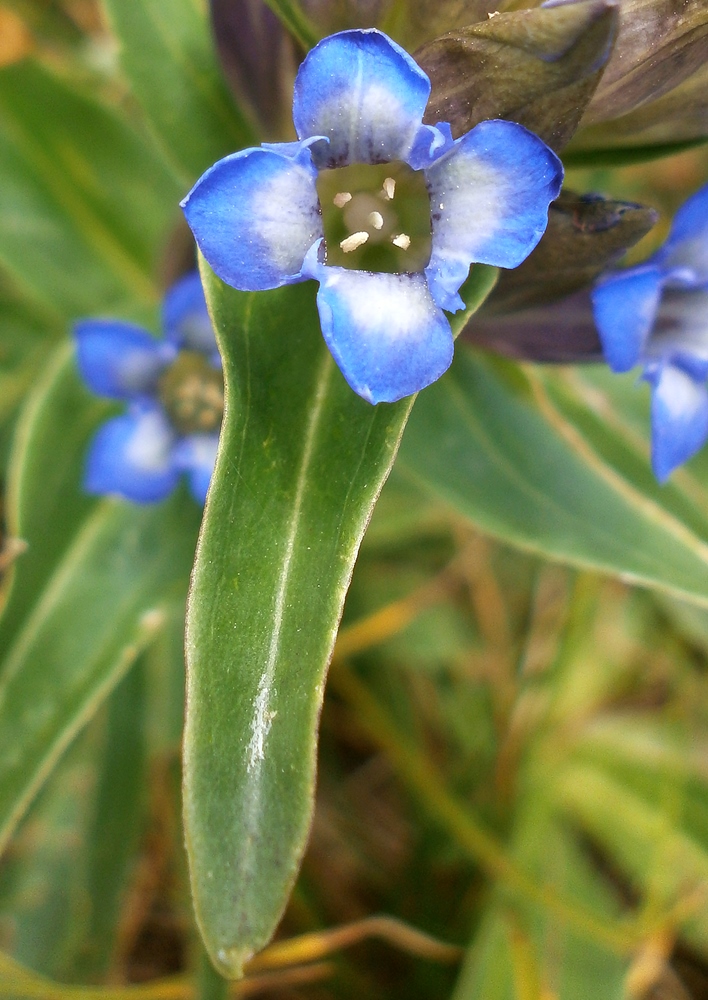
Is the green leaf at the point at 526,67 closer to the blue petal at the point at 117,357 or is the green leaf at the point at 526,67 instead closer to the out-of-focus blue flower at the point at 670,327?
the out-of-focus blue flower at the point at 670,327

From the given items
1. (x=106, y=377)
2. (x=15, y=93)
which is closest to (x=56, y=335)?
(x=15, y=93)

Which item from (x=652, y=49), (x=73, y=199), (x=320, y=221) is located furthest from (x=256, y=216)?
(x=73, y=199)

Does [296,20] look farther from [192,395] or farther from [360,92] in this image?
[192,395]

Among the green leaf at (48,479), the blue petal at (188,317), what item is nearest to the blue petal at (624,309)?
the blue petal at (188,317)

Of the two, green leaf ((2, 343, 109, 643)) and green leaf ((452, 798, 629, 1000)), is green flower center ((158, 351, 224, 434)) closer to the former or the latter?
green leaf ((2, 343, 109, 643))

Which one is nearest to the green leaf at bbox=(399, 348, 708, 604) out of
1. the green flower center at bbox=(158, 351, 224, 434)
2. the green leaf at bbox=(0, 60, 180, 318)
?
the green flower center at bbox=(158, 351, 224, 434)

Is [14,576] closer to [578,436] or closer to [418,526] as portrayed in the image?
[578,436]
